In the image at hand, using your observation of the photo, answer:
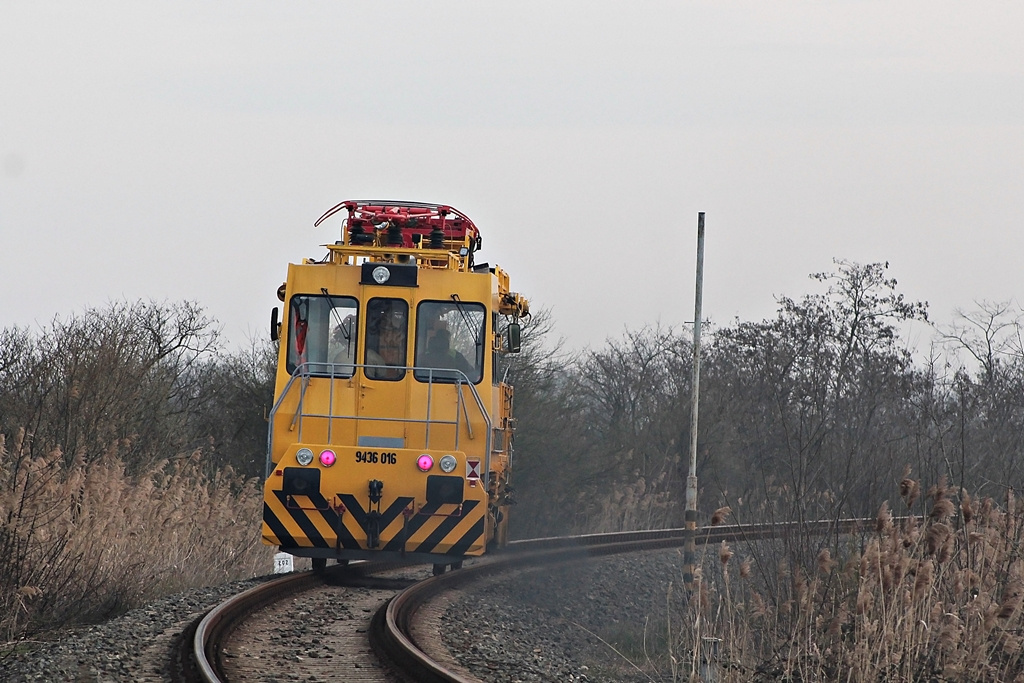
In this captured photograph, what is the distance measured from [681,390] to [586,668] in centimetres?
2086

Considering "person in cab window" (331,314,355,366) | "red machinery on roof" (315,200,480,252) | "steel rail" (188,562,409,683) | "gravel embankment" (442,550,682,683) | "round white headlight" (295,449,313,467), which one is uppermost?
"red machinery on roof" (315,200,480,252)

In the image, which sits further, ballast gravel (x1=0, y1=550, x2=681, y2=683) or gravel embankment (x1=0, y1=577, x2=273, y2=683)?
ballast gravel (x1=0, y1=550, x2=681, y2=683)

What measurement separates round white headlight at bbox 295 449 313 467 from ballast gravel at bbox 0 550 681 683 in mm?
1466

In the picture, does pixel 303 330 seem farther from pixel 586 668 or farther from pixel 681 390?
pixel 681 390

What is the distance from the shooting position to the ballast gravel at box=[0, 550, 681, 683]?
7863 millimetres

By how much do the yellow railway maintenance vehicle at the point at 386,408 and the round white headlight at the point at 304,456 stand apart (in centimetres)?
1

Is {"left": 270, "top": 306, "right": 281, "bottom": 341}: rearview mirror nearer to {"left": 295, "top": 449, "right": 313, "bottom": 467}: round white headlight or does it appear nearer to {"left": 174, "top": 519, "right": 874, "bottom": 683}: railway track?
{"left": 295, "top": 449, "right": 313, "bottom": 467}: round white headlight

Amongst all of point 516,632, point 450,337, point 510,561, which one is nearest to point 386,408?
point 450,337

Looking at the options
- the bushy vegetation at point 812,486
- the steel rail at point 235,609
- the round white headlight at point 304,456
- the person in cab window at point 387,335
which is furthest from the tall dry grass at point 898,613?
the person in cab window at point 387,335

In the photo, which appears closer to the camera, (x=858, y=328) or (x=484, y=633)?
(x=484, y=633)

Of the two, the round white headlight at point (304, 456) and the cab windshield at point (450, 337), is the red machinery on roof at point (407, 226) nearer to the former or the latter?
the cab windshield at point (450, 337)

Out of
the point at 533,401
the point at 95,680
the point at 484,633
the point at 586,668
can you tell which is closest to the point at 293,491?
the point at 484,633

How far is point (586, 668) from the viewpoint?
31.6 feet

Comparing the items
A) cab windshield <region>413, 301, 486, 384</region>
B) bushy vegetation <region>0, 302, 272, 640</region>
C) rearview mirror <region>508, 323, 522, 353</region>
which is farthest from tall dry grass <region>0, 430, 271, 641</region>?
rearview mirror <region>508, 323, 522, 353</region>
